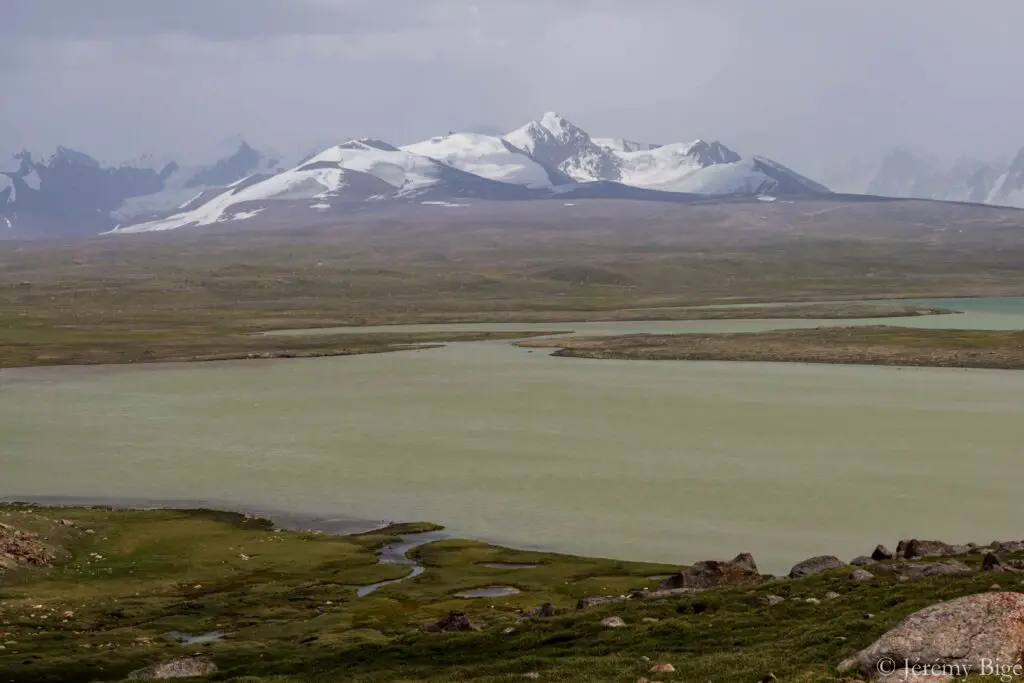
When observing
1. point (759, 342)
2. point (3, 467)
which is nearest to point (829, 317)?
point (759, 342)

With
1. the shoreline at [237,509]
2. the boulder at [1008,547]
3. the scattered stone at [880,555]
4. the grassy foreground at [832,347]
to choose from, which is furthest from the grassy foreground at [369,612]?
the grassy foreground at [832,347]

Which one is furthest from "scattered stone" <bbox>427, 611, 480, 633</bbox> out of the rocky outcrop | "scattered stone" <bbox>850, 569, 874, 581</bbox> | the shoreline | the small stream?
the shoreline

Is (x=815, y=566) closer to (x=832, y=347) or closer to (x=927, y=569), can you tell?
(x=927, y=569)

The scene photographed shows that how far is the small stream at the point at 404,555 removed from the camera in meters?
40.9

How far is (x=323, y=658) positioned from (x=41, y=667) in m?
6.51

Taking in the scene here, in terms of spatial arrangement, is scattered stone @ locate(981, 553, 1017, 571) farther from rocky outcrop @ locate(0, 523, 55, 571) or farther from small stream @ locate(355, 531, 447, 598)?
rocky outcrop @ locate(0, 523, 55, 571)

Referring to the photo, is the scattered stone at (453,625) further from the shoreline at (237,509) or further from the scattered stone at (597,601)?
the shoreline at (237,509)

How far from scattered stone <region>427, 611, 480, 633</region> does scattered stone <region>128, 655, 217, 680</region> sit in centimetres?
597

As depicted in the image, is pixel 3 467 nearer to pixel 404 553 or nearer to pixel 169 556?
pixel 169 556

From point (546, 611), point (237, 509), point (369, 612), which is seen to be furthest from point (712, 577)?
point (237, 509)

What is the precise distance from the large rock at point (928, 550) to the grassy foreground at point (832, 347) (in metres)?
71.2

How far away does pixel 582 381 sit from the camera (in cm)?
9812

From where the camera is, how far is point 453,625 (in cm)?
3200

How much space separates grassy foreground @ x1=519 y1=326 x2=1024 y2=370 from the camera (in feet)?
355
